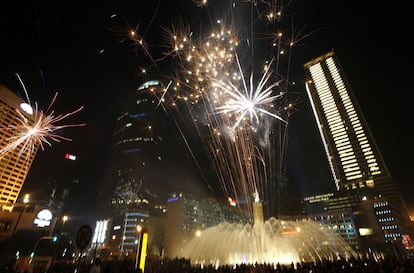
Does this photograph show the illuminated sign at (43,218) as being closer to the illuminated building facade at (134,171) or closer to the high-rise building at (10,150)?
the high-rise building at (10,150)

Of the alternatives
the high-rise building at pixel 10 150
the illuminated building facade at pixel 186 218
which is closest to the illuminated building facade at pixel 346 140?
the illuminated building facade at pixel 186 218

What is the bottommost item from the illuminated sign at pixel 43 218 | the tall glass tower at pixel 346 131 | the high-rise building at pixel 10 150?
the illuminated sign at pixel 43 218

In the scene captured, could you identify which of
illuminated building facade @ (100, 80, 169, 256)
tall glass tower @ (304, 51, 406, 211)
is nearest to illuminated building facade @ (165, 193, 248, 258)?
illuminated building facade @ (100, 80, 169, 256)

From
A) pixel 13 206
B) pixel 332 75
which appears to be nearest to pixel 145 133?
pixel 13 206

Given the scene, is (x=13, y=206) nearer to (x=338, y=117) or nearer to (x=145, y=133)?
(x=145, y=133)

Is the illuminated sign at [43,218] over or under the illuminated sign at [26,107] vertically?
under

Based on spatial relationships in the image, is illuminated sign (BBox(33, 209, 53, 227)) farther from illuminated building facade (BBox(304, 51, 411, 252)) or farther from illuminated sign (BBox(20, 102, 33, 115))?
illuminated building facade (BBox(304, 51, 411, 252))

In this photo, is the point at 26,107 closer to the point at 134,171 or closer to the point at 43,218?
the point at 43,218
